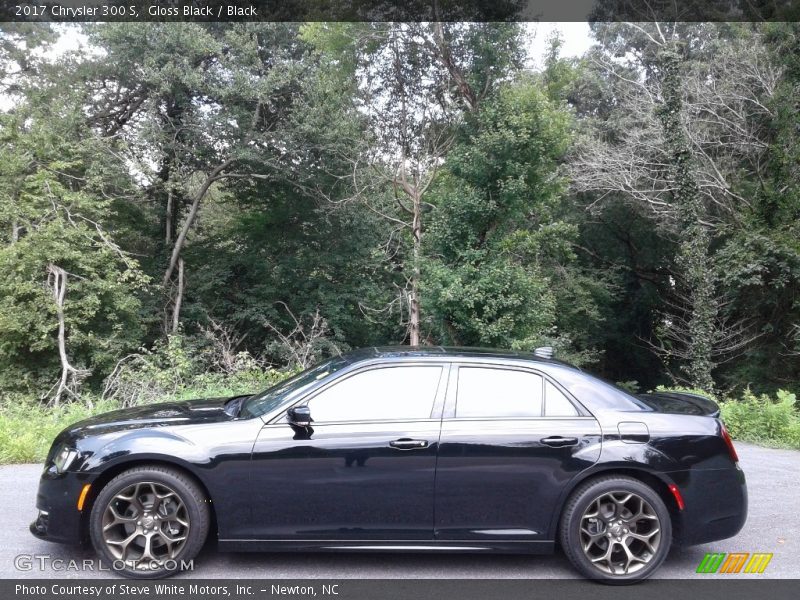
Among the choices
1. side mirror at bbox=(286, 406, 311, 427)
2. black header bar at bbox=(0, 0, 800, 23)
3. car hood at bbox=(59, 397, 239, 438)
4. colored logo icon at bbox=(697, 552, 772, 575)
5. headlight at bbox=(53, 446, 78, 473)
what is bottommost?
colored logo icon at bbox=(697, 552, 772, 575)

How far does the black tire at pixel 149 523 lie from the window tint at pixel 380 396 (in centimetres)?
97

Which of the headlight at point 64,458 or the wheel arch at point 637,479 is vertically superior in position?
the headlight at point 64,458

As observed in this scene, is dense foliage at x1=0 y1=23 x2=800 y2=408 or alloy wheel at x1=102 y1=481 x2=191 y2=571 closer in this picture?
alloy wheel at x1=102 y1=481 x2=191 y2=571

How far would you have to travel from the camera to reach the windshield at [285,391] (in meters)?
4.30

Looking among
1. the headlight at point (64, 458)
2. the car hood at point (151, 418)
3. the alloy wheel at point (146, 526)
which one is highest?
the car hood at point (151, 418)

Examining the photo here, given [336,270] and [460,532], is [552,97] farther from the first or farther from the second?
[460,532]

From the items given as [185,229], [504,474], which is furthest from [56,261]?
[504,474]

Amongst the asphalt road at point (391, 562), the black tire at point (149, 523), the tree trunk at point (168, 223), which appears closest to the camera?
the black tire at point (149, 523)

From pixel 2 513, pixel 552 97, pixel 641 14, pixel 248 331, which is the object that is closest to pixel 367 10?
pixel 552 97

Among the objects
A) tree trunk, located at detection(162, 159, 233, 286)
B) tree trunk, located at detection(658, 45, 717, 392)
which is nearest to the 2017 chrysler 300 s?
tree trunk, located at detection(658, 45, 717, 392)

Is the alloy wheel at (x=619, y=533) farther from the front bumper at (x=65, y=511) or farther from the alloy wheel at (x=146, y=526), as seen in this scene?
the front bumper at (x=65, y=511)

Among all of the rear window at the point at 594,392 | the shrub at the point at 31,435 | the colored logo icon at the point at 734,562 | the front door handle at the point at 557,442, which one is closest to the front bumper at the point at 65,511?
the front door handle at the point at 557,442

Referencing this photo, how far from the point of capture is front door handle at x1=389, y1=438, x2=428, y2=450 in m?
4.03

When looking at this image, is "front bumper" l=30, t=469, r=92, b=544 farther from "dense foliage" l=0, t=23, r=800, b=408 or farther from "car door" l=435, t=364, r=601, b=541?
"dense foliage" l=0, t=23, r=800, b=408
